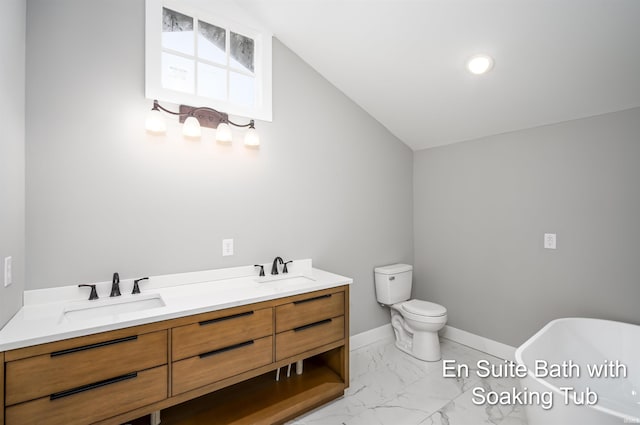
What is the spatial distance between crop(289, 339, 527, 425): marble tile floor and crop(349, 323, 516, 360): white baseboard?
7 cm

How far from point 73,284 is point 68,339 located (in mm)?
570

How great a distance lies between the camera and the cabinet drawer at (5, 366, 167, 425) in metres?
1.20

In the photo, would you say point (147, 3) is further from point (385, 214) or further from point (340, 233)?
point (385, 214)

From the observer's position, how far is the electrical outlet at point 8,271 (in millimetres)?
1329

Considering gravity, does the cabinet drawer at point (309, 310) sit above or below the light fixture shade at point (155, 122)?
below

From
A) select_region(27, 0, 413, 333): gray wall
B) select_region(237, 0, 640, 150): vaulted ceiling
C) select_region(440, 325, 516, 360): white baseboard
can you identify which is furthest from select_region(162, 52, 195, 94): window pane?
select_region(440, 325, 516, 360): white baseboard

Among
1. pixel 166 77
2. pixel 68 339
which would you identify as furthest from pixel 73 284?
pixel 166 77

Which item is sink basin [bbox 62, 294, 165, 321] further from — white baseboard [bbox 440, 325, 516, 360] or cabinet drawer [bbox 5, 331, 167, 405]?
white baseboard [bbox 440, 325, 516, 360]

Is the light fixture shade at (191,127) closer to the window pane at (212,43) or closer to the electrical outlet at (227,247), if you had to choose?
the window pane at (212,43)

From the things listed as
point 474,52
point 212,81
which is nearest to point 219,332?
point 212,81

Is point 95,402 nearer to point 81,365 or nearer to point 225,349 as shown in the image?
point 81,365

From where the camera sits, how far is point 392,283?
296 centimetres

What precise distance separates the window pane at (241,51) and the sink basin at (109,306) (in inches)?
68.5

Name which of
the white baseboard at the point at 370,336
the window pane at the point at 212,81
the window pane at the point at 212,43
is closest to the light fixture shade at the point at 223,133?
the window pane at the point at 212,81
